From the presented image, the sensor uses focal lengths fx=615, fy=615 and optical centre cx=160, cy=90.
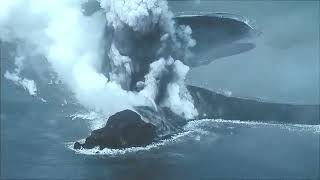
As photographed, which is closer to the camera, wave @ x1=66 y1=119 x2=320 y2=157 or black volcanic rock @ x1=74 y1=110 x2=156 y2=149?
wave @ x1=66 y1=119 x2=320 y2=157

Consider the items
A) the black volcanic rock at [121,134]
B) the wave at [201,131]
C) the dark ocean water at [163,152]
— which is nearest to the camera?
the dark ocean water at [163,152]

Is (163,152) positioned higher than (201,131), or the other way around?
(201,131)

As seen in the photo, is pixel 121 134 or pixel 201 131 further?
pixel 201 131

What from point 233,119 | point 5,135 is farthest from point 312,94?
point 5,135

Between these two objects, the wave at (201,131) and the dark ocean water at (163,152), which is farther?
the wave at (201,131)

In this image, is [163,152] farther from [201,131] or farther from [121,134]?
[201,131]

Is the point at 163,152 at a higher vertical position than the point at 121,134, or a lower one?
lower

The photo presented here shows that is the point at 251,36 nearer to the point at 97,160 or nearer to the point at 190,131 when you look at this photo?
the point at 190,131

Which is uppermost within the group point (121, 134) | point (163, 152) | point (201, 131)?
point (201, 131)
